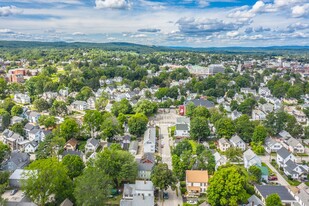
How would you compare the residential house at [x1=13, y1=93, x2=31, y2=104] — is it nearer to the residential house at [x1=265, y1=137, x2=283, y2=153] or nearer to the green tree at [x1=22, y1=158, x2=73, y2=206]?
the green tree at [x1=22, y1=158, x2=73, y2=206]

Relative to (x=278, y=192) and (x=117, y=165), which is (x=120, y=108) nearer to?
(x=117, y=165)

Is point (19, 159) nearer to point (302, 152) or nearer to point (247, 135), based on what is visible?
point (247, 135)

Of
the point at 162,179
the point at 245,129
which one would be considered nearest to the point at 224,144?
the point at 245,129

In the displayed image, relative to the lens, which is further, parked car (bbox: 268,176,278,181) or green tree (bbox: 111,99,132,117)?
green tree (bbox: 111,99,132,117)

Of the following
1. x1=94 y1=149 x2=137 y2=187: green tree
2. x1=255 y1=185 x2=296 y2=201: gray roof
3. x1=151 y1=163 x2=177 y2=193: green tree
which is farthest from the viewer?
x1=94 y1=149 x2=137 y2=187: green tree

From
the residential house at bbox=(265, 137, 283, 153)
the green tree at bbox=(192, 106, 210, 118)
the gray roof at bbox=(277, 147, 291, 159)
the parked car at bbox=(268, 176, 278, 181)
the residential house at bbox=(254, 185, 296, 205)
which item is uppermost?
the green tree at bbox=(192, 106, 210, 118)

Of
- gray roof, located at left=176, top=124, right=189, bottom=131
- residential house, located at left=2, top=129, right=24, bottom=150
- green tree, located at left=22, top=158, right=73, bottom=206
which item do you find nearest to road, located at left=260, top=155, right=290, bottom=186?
gray roof, located at left=176, top=124, right=189, bottom=131

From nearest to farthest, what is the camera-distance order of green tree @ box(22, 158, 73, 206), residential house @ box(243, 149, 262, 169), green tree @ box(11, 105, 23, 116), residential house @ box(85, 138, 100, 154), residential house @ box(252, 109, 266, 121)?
green tree @ box(22, 158, 73, 206) < residential house @ box(243, 149, 262, 169) < residential house @ box(85, 138, 100, 154) < green tree @ box(11, 105, 23, 116) < residential house @ box(252, 109, 266, 121)
